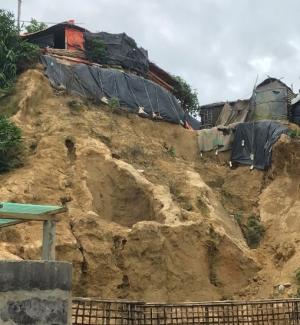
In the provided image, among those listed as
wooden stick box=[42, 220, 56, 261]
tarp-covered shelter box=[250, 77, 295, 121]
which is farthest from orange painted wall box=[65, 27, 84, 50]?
wooden stick box=[42, 220, 56, 261]

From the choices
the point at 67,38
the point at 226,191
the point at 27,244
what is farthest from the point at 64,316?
the point at 67,38

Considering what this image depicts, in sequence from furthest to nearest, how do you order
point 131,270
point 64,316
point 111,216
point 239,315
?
point 111,216 < point 131,270 < point 239,315 < point 64,316

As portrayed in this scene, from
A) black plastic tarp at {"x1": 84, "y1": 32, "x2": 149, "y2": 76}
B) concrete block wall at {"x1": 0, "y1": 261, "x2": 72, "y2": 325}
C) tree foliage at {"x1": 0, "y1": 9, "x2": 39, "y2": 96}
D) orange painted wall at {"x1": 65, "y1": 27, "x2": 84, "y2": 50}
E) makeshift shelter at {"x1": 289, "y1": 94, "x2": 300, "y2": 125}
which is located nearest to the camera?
concrete block wall at {"x1": 0, "y1": 261, "x2": 72, "y2": 325}

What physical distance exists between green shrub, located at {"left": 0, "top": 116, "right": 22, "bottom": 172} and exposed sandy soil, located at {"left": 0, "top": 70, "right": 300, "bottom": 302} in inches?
10.2

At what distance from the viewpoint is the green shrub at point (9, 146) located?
1598cm

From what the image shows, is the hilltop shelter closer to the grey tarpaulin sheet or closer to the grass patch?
the grey tarpaulin sheet

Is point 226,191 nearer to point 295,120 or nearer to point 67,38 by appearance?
point 295,120

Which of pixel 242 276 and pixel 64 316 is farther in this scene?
pixel 242 276

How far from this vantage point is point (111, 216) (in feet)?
54.7

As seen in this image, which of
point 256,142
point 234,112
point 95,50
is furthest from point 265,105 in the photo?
point 95,50

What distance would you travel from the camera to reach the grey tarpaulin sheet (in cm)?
1984

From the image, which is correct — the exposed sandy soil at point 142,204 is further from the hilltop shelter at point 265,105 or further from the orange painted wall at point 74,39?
the hilltop shelter at point 265,105

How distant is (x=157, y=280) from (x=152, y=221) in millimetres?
1590

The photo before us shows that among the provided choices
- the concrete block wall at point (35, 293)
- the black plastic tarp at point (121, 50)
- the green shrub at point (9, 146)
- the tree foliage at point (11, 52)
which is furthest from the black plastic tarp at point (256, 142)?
the concrete block wall at point (35, 293)
